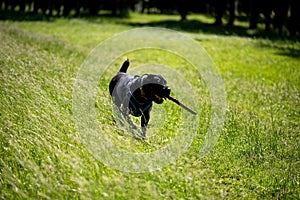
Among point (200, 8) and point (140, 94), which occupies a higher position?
point (200, 8)

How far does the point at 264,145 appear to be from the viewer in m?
9.02

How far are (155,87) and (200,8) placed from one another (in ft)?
225

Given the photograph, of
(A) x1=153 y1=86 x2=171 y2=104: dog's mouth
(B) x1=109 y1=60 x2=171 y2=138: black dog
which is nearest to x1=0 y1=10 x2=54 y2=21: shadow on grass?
(B) x1=109 y1=60 x2=171 y2=138: black dog

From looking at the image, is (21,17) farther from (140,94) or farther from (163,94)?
(163,94)

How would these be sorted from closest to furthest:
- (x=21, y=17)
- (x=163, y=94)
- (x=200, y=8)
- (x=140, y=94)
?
(x=163, y=94) → (x=140, y=94) → (x=21, y=17) → (x=200, y=8)

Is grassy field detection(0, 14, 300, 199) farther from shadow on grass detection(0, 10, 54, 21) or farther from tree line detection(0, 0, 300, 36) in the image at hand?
shadow on grass detection(0, 10, 54, 21)

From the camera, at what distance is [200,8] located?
73.8m

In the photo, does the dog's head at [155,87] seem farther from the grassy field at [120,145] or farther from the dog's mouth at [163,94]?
the grassy field at [120,145]

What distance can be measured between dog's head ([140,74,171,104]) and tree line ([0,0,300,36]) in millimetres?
33186

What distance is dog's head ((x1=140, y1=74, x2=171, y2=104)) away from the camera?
7.88 m

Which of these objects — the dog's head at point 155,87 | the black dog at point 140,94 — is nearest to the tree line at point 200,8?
the black dog at point 140,94

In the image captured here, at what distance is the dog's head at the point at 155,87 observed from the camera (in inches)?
310

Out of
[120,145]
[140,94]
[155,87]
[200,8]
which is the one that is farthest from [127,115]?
[200,8]

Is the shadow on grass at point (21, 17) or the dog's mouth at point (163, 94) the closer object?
the dog's mouth at point (163, 94)
